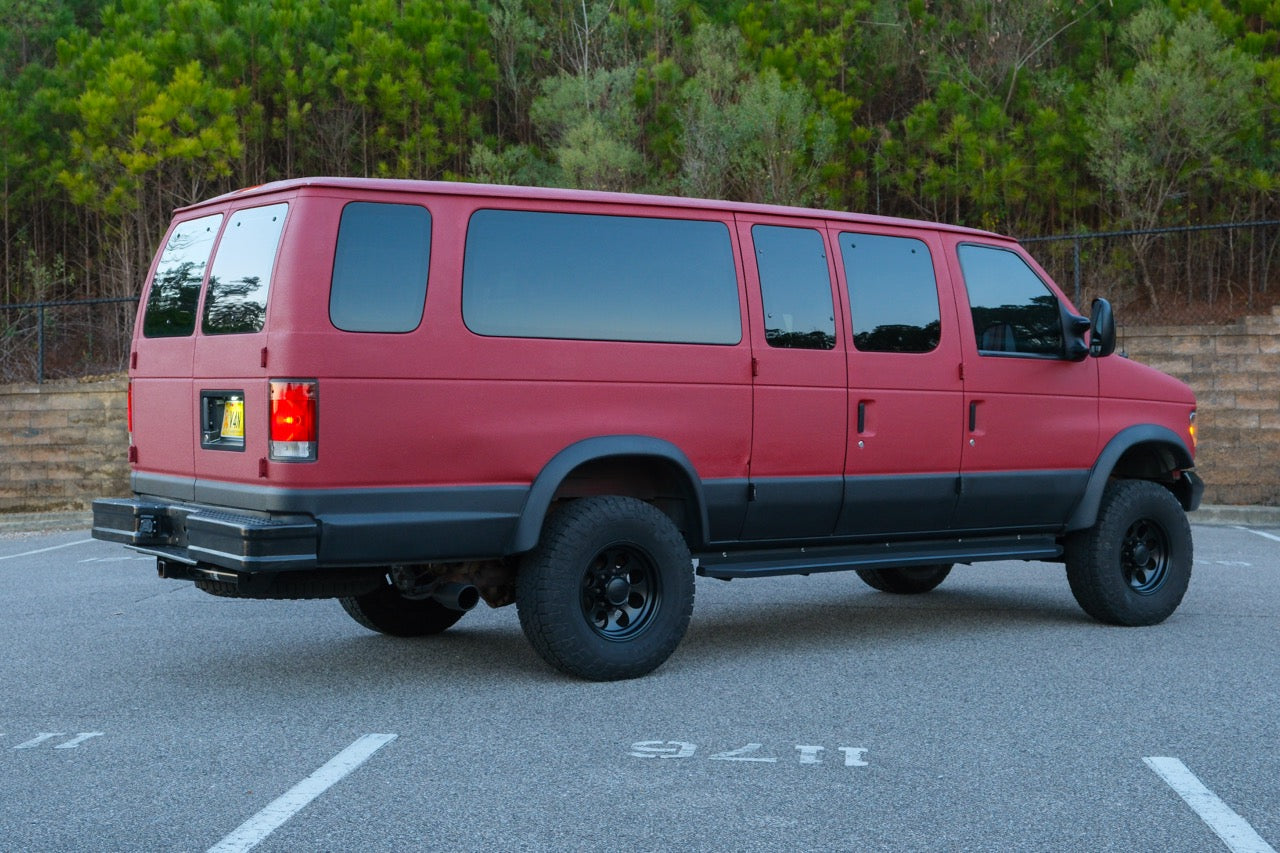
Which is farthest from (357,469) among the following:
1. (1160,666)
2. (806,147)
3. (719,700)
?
(806,147)

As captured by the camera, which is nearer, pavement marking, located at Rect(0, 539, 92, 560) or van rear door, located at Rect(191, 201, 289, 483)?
van rear door, located at Rect(191, 201, 289, 483)

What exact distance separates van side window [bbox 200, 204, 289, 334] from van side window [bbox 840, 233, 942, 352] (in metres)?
2.93

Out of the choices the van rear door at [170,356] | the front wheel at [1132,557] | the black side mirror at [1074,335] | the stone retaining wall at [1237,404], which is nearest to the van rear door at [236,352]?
the van rear door at [170,356]

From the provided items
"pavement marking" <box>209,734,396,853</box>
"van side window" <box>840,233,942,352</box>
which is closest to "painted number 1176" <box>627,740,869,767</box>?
"pavement marking" <box>209,734,396,853</box>

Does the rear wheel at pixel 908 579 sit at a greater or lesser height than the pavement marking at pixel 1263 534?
greater

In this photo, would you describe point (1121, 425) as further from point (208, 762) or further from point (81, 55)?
point (81, 55)

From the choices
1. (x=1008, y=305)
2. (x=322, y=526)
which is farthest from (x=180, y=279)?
(x=1008, y=305)

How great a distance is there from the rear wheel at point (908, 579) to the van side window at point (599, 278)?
319 cm

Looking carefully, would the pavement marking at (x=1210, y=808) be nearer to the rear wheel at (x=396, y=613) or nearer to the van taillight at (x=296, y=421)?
the van taillight at (x=296, y=421)

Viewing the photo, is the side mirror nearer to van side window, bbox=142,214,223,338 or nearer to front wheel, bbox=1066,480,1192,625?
front wheel, bbox=1066,480,1192,625

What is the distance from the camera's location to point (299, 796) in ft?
15.6

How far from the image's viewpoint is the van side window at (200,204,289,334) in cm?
620

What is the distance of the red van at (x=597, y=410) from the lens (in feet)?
19.9

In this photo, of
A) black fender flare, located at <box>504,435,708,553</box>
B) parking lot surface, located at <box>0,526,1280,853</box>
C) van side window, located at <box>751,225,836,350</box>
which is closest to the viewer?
parking lot surface, located at <box>0,526,1280,853</box>
